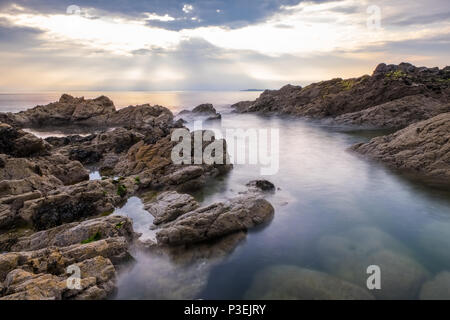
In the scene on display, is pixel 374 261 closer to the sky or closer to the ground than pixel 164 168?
closer to the ground

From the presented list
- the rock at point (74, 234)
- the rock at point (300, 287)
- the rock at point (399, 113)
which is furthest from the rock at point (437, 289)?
the rock at point (399, 113)

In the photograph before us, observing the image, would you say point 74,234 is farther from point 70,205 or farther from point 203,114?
point 203,114

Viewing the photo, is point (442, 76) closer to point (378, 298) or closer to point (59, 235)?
point (378, 298)

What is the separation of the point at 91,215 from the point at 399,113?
61296 mm

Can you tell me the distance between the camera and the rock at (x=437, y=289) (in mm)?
12940

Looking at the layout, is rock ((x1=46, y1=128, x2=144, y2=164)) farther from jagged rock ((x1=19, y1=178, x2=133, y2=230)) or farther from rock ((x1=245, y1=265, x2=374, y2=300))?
rock ((x1=245, y1=265, x2=374, y2=300))

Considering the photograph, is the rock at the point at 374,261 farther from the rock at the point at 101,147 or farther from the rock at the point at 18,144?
the rock at the point at 101,147

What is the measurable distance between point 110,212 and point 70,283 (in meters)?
9.58

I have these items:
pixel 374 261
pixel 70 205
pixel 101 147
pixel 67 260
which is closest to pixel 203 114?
pixel 101 147

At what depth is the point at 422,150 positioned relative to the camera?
3066 centimetres
